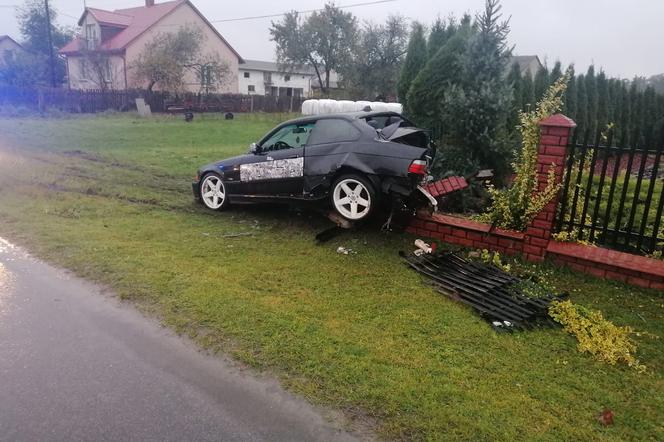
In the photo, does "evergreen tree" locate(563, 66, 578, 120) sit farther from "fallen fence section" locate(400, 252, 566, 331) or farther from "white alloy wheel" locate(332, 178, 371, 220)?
"fallen fence section" locate(400, 252, 566, 331)

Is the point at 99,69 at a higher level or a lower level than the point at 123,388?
higher

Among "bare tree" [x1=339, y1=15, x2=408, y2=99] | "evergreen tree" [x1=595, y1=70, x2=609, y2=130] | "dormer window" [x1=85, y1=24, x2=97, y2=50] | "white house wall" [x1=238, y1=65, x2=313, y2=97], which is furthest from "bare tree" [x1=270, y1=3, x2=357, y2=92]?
"evergreen tree" [x1=595, y1=70, x2=609, y2=130]

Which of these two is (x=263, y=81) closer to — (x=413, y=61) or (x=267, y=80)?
(x=267, y=80)

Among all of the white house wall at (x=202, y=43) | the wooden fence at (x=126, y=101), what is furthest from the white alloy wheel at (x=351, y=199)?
the white house wall at (x=202, y=43)

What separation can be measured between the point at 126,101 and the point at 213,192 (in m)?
26.9

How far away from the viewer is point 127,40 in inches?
1538

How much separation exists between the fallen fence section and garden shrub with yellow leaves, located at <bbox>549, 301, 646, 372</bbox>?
12 cm

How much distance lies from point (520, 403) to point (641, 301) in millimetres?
2357

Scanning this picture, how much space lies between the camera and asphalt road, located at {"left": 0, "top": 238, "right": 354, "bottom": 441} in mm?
2971

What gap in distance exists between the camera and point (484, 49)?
24.2 feet

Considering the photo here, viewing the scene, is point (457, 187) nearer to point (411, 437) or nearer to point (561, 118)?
point (561, 118)

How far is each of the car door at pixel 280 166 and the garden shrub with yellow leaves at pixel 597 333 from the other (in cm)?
371

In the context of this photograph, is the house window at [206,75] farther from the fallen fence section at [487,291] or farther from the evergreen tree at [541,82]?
the fallen fence section at [487,291]

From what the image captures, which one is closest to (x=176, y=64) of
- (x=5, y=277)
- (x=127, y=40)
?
(x=127, y=40)
